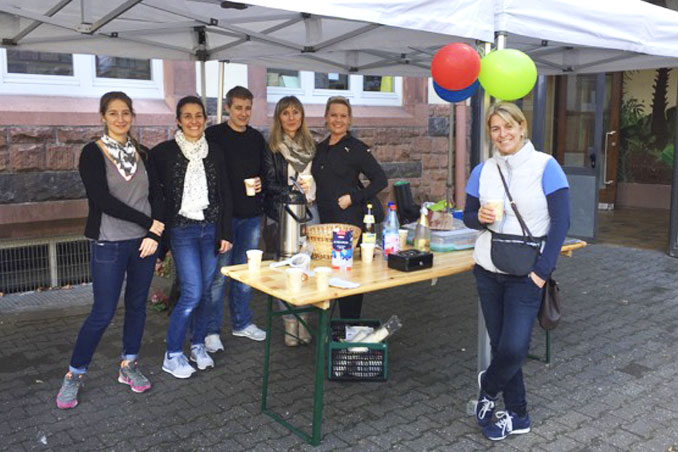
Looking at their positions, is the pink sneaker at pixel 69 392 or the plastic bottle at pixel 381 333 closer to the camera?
the pink sneaker at pixel 69 392

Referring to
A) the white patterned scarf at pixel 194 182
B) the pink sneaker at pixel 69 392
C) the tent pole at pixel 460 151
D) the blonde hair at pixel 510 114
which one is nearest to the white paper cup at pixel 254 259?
the white patterned scarf at pixel 194 182

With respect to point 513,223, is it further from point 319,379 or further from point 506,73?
point 319,379

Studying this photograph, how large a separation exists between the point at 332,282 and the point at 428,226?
120cm

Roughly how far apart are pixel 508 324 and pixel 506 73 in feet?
4.05

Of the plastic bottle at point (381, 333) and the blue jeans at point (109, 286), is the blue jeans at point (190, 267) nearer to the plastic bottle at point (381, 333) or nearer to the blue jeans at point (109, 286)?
the blue jeans at point (109, 286)

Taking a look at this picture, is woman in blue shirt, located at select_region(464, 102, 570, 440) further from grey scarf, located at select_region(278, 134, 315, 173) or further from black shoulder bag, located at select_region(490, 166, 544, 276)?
grey scarf, located at select_region(278, 134, 315, 173)

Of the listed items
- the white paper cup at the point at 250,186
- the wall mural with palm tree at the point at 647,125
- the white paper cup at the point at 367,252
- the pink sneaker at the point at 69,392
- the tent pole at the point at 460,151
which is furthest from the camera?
the wall mural with palm tree at the point at 647,125

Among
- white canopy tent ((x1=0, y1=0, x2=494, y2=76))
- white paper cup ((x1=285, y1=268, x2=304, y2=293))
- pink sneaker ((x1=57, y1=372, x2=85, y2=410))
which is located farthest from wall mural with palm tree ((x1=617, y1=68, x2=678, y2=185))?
pink sneaker ((x1=57, y1=372, x2=85, y2=410))

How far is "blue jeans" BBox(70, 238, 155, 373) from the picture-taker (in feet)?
12.1

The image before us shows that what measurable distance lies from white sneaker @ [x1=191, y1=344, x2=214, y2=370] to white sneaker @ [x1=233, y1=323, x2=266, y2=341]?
0.52 meters

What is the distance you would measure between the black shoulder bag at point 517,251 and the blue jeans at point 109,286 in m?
2.01

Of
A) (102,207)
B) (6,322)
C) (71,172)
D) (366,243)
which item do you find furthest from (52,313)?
(366,243)

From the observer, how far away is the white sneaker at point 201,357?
4.34 meters

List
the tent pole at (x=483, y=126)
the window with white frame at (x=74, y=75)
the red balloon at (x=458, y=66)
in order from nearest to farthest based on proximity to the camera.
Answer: the red balloon at (x=458, y=66) → the tent pole at (x=483, y=126) → the window with white frame at (x=74, y=75)
